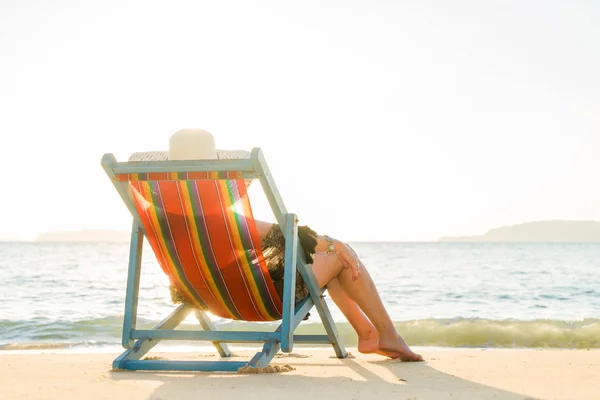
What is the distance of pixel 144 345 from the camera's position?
4.01 meters

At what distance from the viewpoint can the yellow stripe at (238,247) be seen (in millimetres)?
3521

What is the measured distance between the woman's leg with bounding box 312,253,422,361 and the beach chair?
0.44 feet

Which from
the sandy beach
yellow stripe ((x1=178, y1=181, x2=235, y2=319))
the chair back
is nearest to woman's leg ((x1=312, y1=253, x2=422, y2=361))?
the sandy beach

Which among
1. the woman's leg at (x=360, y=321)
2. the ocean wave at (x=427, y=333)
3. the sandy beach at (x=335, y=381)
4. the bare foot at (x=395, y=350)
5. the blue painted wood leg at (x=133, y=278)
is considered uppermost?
the blue painted wood leg at (x=133, y=278)

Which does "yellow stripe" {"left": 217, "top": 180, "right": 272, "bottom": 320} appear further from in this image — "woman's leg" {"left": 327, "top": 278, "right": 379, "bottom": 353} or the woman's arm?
"woman's leg" {"left": 327, "top": 278, "right": 379, "bottom": 353}

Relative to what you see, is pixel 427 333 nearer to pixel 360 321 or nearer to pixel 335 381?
pixel 360 321

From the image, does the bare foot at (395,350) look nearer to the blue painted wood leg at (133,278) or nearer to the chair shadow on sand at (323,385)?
the chair shadow on sand at (323,385)

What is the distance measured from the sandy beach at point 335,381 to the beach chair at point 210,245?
0.64 ft

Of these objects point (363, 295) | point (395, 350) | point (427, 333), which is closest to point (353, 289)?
point (363, 295)

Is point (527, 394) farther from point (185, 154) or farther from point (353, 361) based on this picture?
point (185, 154)

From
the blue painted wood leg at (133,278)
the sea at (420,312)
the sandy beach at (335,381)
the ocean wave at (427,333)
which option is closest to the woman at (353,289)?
the sandy beach at (335,381)

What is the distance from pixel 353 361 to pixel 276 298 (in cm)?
104

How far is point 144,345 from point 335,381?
1.09 m

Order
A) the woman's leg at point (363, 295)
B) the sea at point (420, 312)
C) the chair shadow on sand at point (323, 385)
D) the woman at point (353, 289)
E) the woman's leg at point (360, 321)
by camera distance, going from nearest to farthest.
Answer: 1. the chair shadow on sand at point (323, 385)
2. the woman at point (353, 289)
3. the woman's leg at point (363, 295)
4. the woman's leg at point (360, 321)
5. the sea at point (420, 312)
